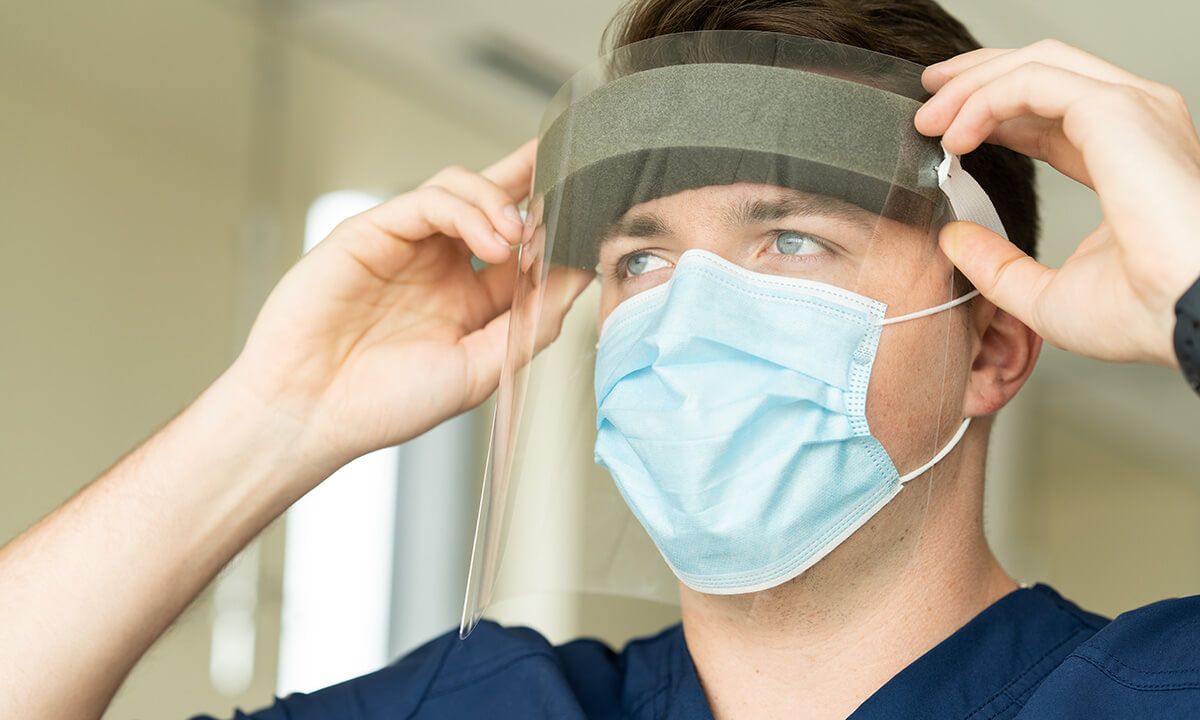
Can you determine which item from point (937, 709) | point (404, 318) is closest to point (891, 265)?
point (937, 709)

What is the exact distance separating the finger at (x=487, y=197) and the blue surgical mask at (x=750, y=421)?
0.31 meters

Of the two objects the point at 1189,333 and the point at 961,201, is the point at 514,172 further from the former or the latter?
the point at 1189,333

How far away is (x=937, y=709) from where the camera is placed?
111 centimetres

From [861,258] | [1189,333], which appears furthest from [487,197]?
[1189,333]

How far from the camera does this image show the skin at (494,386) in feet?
2.97

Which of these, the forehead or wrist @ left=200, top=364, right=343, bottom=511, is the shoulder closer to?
wrist @ left=200, top=364, right=343, bottom=511

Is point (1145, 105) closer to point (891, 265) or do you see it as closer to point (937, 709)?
point (891, 265)

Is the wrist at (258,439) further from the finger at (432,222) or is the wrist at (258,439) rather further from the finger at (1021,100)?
the finger at (1021,100)

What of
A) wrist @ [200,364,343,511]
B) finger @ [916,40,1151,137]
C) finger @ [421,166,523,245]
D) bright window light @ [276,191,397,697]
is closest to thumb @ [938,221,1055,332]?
finger @ [916,40,1151,137]

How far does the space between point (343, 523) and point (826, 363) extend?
2343 mm

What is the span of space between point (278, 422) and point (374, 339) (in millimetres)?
161

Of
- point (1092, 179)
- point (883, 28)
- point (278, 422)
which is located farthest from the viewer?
point (278, 422)

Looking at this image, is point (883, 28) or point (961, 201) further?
point (883, 28)

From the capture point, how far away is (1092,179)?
3.00 feet
